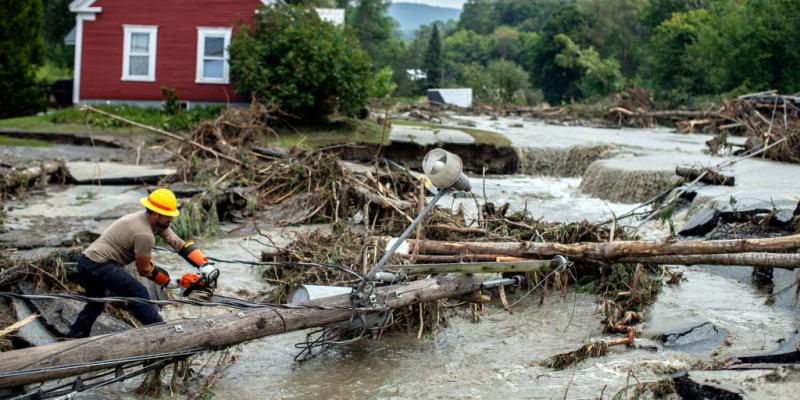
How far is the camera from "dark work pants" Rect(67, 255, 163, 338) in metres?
7.22

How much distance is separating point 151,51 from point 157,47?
0.72 feet

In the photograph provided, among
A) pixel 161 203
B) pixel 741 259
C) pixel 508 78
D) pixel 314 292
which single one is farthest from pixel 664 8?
pixel 161 203

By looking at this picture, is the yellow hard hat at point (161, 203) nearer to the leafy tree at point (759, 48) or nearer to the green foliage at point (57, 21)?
the leafy tree at point (759, 48)

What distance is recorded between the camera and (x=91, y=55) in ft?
88.3

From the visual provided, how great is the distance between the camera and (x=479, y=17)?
5162 inches

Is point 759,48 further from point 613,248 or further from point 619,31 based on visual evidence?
point 613,248

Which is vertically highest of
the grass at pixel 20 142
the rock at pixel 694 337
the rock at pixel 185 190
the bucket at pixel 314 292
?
the bucket at pixel 314 292

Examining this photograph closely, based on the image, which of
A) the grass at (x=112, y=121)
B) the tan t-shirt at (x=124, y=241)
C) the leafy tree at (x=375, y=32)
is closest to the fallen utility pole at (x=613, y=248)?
the tan t-shirt at (x=124, y=241)

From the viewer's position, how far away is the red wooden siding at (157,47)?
2669 centimetres

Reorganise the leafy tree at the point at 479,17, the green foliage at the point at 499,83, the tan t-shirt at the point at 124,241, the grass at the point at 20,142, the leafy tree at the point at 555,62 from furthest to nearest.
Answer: the leafy tree at the point at 479,17 < the leafy tree at the point at 555,62 < the green foliage at the point at 499,83 < the grass at the point at 20,142 < the tan t-shirt at the point at 124,241

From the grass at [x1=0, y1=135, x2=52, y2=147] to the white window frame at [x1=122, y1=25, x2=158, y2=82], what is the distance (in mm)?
5187

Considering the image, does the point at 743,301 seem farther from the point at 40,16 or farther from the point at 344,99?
the point at 40,16

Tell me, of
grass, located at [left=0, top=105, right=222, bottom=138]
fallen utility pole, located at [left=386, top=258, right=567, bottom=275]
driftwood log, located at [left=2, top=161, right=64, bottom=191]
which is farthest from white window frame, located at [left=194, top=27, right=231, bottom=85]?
fallen utility pole, located at [left=386, top=258, right=567, bottom=275]

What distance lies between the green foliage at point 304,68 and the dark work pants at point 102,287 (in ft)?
49.2
